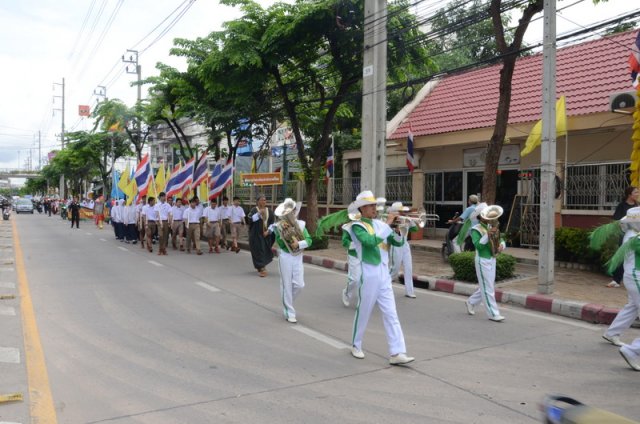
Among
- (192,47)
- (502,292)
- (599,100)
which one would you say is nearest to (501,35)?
(599,100)

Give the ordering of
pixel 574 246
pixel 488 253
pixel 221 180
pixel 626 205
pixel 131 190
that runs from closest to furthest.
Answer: pixel 488 253
pixel 626 205
pixel 574 246
pixel 221 180
pixel 131 190

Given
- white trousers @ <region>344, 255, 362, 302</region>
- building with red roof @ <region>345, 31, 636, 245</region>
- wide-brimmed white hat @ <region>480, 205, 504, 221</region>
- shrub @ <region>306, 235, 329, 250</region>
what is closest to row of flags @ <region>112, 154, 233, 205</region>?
shrub @ <region>306, 235, 329, 250</region>

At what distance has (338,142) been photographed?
24.8 metres

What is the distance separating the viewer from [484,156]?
53.5 ft

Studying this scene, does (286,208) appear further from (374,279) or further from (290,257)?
(374,279)

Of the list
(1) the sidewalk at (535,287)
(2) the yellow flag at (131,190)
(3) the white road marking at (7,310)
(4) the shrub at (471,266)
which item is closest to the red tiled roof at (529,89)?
(1) the sidewalk at (535,287)

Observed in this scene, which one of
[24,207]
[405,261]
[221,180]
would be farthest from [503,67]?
[24,207]

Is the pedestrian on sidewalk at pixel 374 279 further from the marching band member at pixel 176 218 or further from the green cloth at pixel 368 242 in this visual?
→ the marching band member at pixel 176 218

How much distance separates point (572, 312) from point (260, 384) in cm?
519

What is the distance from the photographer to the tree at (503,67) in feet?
34.0

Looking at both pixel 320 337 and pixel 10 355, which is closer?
pixel 10 355

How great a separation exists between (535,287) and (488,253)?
251cm

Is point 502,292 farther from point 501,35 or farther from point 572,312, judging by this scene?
point 501,35

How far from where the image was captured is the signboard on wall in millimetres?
15445
